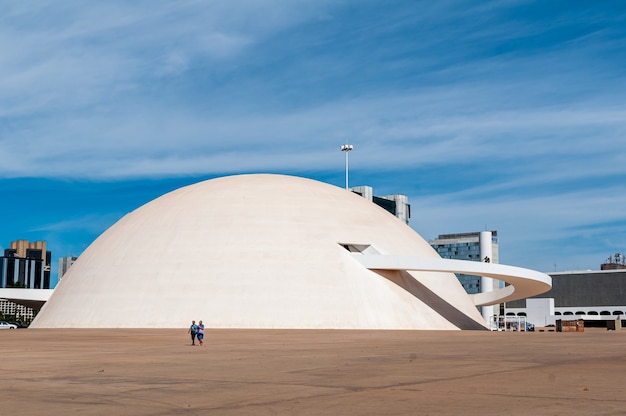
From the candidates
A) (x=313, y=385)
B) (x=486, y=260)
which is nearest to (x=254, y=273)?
(x=313, y=385)

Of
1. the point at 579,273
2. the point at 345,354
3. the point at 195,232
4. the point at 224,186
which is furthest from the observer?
the point at 579,273

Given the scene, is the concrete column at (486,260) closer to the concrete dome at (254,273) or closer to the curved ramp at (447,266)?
the concrete dome at (254,273)

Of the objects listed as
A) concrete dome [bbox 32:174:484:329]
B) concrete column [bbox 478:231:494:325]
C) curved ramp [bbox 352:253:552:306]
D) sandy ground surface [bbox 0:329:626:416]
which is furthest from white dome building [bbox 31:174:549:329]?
concrete column [bbox 478:231:494:325]

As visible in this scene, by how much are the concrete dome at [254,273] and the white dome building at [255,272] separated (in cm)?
8

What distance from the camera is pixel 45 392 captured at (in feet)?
42.4

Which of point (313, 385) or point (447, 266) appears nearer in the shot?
point (313, 385)

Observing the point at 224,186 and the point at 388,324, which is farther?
the point at 224,186

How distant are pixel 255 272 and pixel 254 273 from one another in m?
0.10

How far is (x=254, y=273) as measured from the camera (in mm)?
A: 53094

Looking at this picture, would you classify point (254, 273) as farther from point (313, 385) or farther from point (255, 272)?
point (313, 385)

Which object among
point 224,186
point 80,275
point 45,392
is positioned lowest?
point 45,392

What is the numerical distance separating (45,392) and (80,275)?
159ft

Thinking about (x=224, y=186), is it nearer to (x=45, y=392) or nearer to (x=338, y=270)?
(x=338, y=270)

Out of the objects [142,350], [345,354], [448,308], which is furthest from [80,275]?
[345,354]
